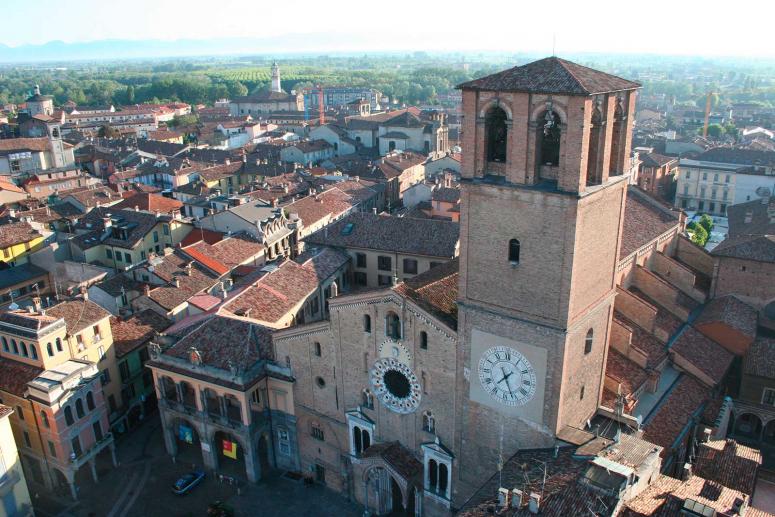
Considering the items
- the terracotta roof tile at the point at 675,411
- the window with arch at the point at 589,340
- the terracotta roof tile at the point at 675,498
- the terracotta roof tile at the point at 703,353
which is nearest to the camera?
the terracotta roof tile at the point at 675,498

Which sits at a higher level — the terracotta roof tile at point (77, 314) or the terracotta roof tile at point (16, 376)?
the terracotta roof tile at point (77, 314)

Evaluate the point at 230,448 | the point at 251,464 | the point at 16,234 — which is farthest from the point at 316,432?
the point at 16,234

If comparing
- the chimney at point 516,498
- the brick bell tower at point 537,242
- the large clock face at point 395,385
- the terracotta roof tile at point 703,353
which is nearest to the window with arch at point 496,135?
the brick bell tower at point 537,242

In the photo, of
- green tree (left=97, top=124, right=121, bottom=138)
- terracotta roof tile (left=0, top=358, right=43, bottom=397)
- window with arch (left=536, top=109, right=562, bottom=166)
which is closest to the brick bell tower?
window with arch (left=536, top=109, right=562, bottom=166)

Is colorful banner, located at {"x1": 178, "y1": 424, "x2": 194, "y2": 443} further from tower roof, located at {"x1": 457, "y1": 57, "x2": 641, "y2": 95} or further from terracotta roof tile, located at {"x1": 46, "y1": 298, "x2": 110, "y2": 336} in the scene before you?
tower roof, located at {"x1": 457, "y1": 57, "x2": 641, "y2": 95}

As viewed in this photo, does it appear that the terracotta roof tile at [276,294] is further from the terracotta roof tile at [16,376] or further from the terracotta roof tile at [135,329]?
the terracotta roof tile at [16,376]

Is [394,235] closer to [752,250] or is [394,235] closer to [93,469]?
[752,250]
